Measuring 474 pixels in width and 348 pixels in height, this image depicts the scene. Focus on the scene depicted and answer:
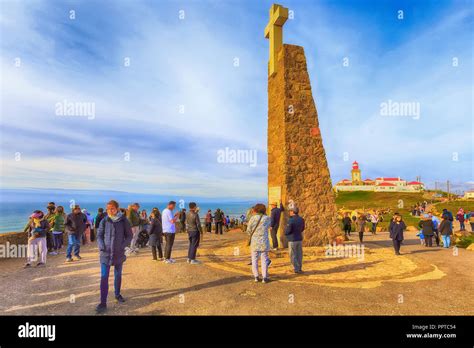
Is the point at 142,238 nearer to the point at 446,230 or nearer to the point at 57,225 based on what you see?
the point at 57,225

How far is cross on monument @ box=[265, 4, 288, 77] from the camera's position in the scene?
1191 centimetres

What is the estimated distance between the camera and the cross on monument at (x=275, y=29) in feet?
39.1

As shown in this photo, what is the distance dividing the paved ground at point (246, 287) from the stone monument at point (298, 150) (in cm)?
216

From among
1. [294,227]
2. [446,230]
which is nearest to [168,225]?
[294,227]

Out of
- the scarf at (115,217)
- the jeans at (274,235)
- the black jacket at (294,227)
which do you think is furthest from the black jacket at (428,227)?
the scarf at (115,217)

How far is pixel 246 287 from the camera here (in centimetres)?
628

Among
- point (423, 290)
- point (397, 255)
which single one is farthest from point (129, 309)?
point (397, 255)

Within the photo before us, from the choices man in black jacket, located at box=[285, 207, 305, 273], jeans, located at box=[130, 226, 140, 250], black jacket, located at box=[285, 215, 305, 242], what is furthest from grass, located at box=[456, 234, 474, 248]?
jeans, located at box=[130, 226, 140, 250]

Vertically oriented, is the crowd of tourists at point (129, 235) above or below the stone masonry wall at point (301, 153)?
below

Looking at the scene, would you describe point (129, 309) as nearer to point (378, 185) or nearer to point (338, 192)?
point (338, 192)

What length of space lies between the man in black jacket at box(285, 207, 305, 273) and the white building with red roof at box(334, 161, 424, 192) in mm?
91558

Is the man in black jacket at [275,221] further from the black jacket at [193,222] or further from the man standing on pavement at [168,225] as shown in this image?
the man standing on pavement at [168,225]

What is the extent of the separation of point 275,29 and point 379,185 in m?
94.7
